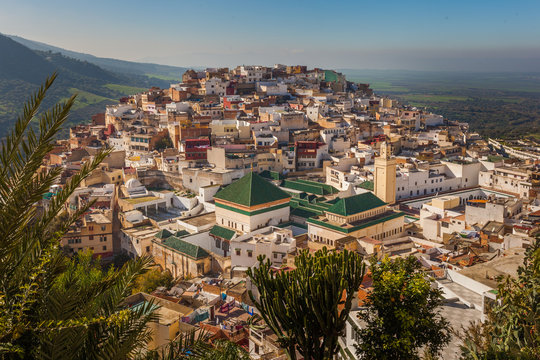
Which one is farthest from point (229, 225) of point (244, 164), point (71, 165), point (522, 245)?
point (71, 165)

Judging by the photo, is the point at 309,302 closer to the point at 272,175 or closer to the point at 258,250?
the point at 258,250

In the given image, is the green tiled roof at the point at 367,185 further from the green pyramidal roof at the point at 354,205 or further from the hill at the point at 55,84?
the hill at the point at 55,84

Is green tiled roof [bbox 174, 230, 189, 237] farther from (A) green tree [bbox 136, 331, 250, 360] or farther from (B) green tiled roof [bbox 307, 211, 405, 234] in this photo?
(A) green tree [bbox 136, 331, 250, 360]

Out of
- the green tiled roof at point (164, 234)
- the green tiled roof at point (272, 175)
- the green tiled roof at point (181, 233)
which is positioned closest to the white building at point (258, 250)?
the green tiled roof at point (181, 233)

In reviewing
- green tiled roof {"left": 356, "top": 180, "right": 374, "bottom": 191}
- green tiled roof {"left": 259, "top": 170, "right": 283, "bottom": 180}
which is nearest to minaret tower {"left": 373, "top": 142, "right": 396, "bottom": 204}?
green tiled roof {"left": 356, "top": 180, "right": 374, "bottom": 191}

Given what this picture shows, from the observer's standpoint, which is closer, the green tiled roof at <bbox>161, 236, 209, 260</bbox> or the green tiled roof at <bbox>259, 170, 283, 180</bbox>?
the green tiled roof at <bbox>161, 236, 209, 260</bbox>
